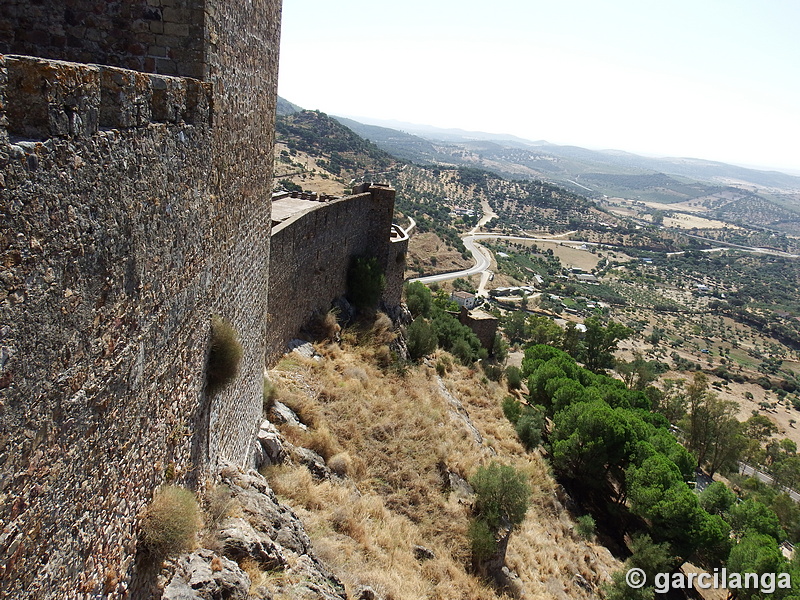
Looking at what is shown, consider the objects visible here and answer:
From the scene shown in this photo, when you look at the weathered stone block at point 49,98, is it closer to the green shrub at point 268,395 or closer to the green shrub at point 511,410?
the green shrub at point 268,395

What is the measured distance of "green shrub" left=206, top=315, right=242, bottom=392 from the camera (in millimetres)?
4906

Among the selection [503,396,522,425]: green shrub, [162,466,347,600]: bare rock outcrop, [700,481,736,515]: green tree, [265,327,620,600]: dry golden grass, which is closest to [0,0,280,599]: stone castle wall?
[162,466,347,600]: bare rock outcrop

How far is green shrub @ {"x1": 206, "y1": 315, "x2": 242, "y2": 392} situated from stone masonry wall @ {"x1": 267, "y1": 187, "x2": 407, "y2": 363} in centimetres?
551

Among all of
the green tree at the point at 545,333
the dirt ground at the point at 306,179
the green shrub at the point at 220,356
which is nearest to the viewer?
the green shrub at the point at 220,356

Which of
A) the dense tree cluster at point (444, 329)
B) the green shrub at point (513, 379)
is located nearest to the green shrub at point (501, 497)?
the dense tree cluster at point (444, 329)

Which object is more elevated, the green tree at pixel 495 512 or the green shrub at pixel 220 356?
the green shrub at pixel 220 356

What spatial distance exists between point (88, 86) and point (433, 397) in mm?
13594

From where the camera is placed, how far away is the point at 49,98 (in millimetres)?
2121

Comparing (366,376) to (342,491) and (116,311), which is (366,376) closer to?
(342,491)

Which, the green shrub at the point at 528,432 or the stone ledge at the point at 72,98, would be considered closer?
the stone ledge at the point at 72,98

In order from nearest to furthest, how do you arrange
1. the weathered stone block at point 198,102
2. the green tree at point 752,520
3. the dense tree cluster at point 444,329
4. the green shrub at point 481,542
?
1. the weathered stone block at point 198,102
2. the green shrub at point 481,542
3. the green tree at point 752,520
4. the dense tree cluster at point 444,329

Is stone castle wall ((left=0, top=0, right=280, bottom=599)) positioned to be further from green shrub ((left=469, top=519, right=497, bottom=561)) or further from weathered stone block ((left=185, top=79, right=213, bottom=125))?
green shrub ((left=469, top=519, right=497, bottom=561))

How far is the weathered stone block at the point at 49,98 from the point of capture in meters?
2.03

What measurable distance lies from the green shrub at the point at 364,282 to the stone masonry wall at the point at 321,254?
272 millimetres
